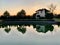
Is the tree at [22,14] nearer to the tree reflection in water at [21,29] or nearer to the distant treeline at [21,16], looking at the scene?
the distant treeline at [21,16]

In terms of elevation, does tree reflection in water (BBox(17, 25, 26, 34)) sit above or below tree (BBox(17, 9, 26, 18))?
below

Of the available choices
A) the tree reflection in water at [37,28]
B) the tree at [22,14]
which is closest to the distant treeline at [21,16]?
the tree at [22,14]

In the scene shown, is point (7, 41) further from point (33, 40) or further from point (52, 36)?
point (52, 36)

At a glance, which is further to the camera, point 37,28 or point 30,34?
point 37,28

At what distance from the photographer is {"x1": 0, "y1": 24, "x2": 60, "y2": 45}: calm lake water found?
2.24 meters

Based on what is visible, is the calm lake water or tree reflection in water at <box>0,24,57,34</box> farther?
tree reflection in water at <box>0,24,57,34</box>

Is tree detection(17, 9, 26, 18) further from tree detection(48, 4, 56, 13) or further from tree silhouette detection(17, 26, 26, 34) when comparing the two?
tree detection(48, 4, 56, 13)

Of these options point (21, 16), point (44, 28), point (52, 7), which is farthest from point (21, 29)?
point (52, 7)

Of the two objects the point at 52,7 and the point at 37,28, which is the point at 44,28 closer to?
the point at 37,28

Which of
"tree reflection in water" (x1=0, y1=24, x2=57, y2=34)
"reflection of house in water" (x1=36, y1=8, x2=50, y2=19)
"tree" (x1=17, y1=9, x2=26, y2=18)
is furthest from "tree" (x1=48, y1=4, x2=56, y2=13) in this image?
"tree" (x1=17, y1=9, x2=26, y2=18)

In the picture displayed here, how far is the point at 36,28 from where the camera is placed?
8.73 feet

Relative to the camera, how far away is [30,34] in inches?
97.9

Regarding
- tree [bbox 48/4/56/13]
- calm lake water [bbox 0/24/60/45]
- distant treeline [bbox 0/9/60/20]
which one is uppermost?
tree [bbox 48/4/56/13]

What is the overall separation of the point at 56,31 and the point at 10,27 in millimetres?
578
